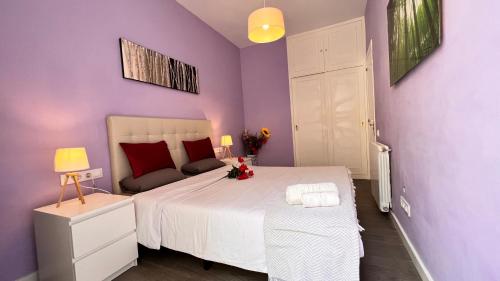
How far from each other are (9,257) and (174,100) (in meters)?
2.14

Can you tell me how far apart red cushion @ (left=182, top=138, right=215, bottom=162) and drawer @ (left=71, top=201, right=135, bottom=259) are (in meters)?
1.27

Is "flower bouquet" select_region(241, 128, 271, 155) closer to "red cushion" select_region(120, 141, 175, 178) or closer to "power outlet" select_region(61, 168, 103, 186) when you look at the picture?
"red cushion" select_region(120, 141, 175, 178)

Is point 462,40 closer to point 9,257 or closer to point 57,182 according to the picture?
point 57,182

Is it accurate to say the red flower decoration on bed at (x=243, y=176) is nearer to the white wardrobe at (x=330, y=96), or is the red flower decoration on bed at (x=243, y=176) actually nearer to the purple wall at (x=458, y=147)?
the purple wall at (x=458, y=147)

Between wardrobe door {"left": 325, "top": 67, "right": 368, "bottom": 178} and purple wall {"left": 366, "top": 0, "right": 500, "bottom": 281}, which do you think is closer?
purple wall {"left": 366, "top": 0, "right": 500, "bottom": 281}

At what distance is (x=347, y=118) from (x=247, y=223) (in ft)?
11.4

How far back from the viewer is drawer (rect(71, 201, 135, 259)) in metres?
1.43

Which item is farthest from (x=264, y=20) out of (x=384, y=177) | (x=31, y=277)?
(x=31, y=277)

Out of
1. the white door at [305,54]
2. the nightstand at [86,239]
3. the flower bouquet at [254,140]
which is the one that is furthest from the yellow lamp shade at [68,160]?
the white door at [305,54]

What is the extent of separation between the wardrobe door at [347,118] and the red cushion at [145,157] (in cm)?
314

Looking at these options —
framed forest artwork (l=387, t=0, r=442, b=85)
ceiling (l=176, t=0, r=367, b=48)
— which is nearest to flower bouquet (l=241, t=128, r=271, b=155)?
ceiling (l=176, t=0, r=367, b=48)

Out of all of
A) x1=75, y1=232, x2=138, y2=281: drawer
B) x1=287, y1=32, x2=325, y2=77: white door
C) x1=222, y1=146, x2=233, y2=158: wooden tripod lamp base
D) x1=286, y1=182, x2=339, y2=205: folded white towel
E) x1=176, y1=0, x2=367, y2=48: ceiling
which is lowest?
x1=75, y1=232, x2=138, y2=281: drawer

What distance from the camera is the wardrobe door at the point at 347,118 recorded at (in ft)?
13.5

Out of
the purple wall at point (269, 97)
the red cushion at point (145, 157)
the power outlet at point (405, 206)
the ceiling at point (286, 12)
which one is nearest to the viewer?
the power outlet at point (405, 206)
